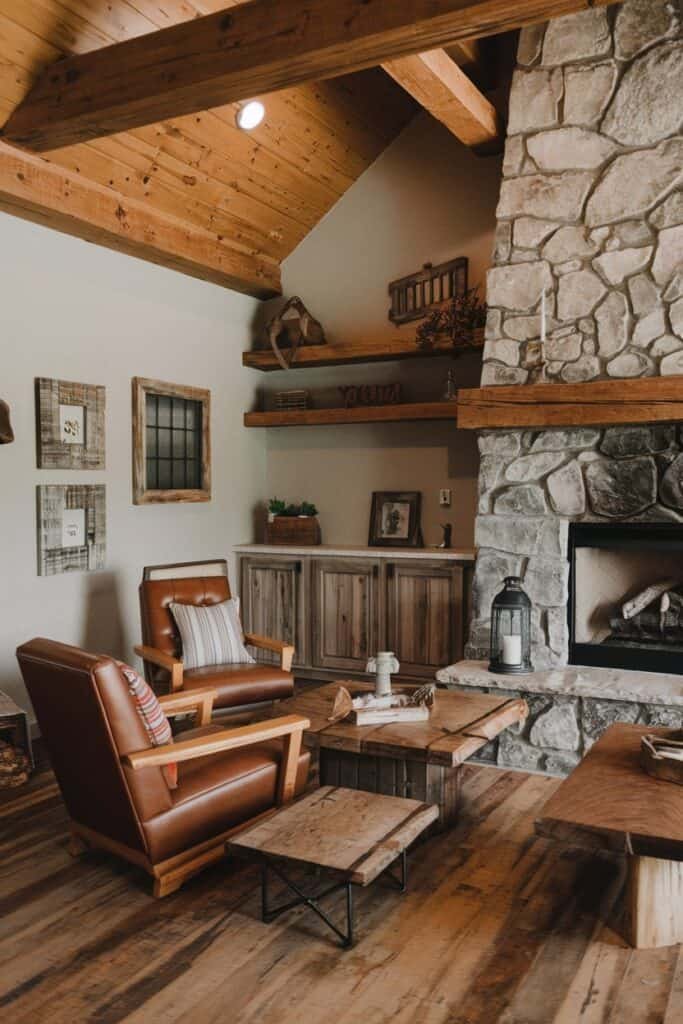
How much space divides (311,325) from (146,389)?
138cm

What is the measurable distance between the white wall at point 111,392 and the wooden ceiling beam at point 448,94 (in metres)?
2.04

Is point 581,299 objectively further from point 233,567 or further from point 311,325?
point 233,567

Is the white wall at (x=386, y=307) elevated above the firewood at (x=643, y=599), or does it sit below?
above

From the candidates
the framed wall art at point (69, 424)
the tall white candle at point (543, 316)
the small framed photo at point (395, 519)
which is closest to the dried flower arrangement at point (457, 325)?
the tall white candle at point (543, 316)

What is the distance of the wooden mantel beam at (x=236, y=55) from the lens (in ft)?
9.91

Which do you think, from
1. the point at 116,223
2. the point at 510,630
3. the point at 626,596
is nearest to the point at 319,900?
the point at 510,630

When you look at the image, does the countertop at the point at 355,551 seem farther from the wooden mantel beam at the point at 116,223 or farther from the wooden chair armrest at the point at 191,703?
the wooden chair armrest at the point at 191,703

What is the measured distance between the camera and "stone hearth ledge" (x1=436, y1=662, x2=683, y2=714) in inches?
155

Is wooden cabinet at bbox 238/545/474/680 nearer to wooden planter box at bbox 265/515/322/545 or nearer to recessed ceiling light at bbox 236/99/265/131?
wooden planter box at bbox 265/515/322/545

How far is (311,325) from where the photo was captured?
6.22m

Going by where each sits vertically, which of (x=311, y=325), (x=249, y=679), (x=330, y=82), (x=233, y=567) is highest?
(x=330, y=82)

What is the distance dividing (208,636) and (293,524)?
1662 mm

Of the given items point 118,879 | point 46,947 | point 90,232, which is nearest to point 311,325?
point 90,232

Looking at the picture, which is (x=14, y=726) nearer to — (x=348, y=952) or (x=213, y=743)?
(x=213, y=743)
